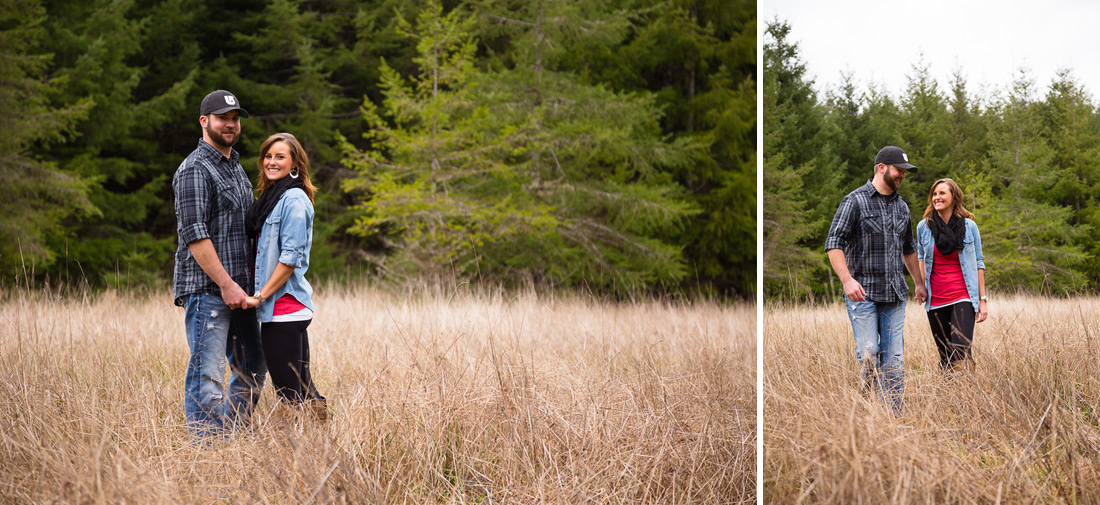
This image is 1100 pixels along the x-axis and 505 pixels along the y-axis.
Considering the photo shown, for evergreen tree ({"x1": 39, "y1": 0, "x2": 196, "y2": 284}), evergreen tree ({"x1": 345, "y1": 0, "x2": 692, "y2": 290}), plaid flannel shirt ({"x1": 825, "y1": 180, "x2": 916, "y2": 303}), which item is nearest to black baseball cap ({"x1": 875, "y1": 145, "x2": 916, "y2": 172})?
plaid flannel shirt ({"x1": 825, "y1": 180, "x2": 916, "y2": 303})

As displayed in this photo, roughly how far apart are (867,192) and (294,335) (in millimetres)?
2850

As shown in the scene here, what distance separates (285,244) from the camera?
3234 millimetres

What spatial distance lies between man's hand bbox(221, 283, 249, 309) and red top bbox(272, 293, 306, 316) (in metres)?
0.15

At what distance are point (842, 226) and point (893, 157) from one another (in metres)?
0.37

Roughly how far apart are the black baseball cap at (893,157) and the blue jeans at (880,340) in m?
0.69

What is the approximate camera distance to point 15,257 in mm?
9820

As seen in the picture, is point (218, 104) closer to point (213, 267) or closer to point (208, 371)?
point (213, 267)

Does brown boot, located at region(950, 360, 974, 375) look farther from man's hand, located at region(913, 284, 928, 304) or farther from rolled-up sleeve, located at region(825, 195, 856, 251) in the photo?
rolled-up sleeve, located at region(825, 195, 856, 251)

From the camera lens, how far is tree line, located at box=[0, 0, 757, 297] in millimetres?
11172

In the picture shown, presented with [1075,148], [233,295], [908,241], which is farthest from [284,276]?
[1075,148]

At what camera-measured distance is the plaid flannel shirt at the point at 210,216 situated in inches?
127

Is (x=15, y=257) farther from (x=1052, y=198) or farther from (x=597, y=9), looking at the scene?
(x=1052, y=198)

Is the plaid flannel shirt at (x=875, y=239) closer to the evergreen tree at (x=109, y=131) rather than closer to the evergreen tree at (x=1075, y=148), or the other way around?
the evergreen tree at (x=1075, y=148)

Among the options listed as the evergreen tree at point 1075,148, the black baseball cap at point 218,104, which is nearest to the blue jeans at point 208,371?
the black baseball cap at point 218,104
